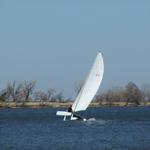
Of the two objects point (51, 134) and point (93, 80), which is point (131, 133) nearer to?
point (51, 134)

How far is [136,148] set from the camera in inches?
2411

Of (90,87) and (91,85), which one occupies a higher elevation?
(91,85)

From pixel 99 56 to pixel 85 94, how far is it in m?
6.44

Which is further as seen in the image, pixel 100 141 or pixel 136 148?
pixel 100 141

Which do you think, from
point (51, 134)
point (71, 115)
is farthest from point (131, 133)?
point (71, 115)

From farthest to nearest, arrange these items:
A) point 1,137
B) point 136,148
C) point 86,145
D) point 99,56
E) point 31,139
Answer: point 99,56 → point 1,137 → point 31,139 → point 86,145 → point 136,148

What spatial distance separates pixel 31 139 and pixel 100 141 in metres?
7.51

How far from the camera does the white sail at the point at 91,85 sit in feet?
331

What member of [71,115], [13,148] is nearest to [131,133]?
[13,148]

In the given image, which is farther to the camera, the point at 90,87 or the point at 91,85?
the point at 90,87

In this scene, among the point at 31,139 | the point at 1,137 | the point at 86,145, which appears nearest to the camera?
the point at 86,145

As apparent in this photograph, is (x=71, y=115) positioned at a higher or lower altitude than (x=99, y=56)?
lower

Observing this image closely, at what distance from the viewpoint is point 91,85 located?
10244 centimetres

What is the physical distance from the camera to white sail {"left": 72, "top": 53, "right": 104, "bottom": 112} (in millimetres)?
100938
